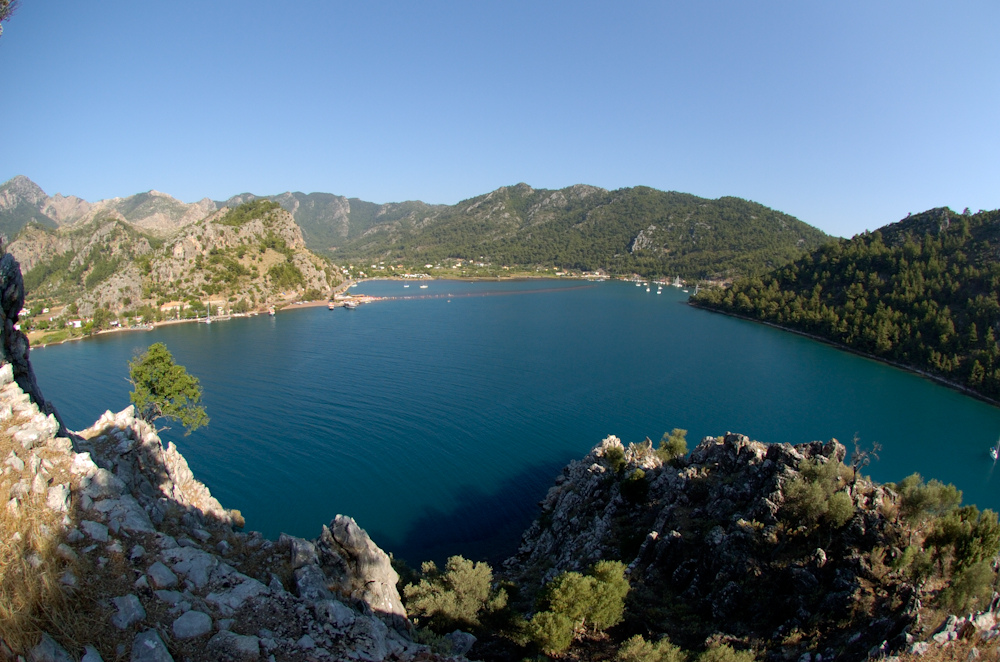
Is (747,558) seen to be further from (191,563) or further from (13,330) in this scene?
(13,330)

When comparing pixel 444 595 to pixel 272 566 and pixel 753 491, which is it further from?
pixel 753 491

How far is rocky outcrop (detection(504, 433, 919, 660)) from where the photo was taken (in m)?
13.9

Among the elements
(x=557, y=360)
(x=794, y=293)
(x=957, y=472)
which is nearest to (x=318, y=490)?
(x=557, y=360)

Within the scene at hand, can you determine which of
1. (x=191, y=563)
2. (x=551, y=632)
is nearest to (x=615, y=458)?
(x=551, y=632)

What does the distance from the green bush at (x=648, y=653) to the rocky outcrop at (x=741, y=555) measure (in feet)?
7.80

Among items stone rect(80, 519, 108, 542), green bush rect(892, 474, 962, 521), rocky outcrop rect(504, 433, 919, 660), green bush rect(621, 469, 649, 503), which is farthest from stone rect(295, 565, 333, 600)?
green bush rect(892, 474, 962, 521)

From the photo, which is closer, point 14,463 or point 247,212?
point 14,463

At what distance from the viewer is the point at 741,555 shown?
1725 centimetres

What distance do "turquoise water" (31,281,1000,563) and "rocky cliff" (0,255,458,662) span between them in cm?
1551

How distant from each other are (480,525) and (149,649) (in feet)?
75.5

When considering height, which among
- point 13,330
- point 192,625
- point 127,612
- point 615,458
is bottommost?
point 615,458

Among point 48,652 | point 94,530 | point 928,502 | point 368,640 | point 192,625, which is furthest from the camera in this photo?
point 928,502

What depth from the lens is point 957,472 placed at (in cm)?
3800

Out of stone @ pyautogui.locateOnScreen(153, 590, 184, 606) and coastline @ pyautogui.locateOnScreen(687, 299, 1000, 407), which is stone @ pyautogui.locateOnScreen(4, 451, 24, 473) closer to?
stone @ pyautogui.locateOnScreen(153, 590, 184, 606)
